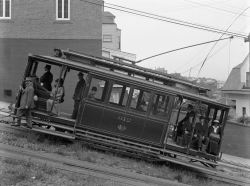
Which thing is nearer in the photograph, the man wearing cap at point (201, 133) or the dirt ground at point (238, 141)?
the man wearing cap at point (201, 133)

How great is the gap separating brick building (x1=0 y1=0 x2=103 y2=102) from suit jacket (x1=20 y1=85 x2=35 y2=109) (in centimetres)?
1368

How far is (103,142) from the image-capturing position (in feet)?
44.0

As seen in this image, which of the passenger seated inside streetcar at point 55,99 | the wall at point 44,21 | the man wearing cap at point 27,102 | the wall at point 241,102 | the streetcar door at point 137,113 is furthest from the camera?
the wall at point 241,102

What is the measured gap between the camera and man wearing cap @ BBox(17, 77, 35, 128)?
12.9m

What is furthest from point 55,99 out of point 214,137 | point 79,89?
point 214,137

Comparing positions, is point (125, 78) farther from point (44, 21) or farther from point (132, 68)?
point (44, 21)

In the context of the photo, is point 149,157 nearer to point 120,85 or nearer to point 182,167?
point 182,167

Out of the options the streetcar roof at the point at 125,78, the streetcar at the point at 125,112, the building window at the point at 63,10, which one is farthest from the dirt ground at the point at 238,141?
the building window at the point at 63,10

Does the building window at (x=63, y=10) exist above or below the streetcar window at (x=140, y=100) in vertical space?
above

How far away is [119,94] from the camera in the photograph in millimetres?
13898

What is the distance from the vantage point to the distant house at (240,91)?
30734 millimetres

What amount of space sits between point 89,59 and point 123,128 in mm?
2763

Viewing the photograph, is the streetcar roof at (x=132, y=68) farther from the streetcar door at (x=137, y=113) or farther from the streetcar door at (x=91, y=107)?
the streetcar door at (x=137, y=113)

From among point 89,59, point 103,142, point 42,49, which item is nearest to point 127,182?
point 103,142
